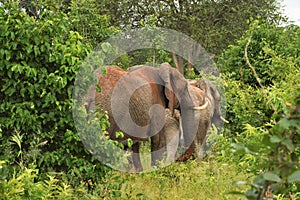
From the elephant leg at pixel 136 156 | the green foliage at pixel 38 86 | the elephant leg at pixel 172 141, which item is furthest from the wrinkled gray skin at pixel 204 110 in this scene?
the green foliage at pixel 38 86

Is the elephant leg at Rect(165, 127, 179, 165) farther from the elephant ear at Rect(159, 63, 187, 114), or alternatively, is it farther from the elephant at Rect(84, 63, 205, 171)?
the elephant ear at Rect(159, 63, 187, 114)

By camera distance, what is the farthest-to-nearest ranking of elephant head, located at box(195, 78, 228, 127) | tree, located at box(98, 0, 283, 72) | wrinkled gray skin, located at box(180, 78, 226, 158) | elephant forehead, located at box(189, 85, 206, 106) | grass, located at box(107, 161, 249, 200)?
tree, located at box(98, 0, 283, 72) < elephant head, located at box(195, 78, 228, 127) < wrinkled gray skin, located at box(180, 78, 226, 158) < elephant forehead, located at box(189, 85, 206, 106) < grass, located at box(107, 161, 249, 200)

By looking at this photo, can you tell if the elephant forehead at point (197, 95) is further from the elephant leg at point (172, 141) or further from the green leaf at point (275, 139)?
the green leaf at point (275, 139)

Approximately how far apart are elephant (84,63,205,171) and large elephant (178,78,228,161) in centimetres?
37

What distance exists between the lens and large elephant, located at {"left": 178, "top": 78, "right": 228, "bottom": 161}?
11086 millimetres

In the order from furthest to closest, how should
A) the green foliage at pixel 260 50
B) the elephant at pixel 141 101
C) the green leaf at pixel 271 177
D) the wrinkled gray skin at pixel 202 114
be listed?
1. the green foliage at pixel 260 50
2. the wrinkled gray skin at pixel 202 114
3. the elephant at pixel 141 101
4. the green leaf at pixel 271 177

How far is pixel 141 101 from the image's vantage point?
9.02 metres

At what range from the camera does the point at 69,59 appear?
5062 mm

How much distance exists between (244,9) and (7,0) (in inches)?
723

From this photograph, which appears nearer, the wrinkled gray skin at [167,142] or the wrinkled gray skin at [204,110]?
the wrinkled gray skin at [167,142]

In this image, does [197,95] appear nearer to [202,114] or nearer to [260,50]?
[202,114]

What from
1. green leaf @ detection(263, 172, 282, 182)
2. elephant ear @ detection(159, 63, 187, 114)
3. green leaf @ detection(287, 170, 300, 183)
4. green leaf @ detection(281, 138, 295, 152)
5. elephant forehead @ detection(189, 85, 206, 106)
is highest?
green leaf @ detection(281, 138, 295, 152)

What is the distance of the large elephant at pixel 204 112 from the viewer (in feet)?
36.4

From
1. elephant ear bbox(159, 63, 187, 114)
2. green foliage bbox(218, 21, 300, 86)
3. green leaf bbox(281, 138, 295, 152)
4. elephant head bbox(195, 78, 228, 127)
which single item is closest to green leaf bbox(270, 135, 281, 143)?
green leaf bbox(281, 138, 295, 152)
